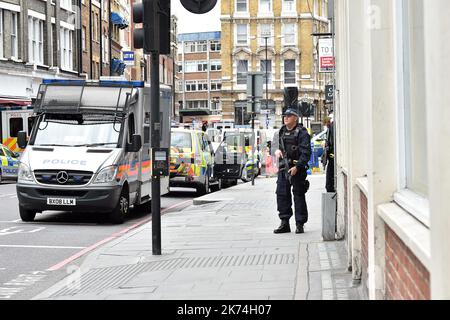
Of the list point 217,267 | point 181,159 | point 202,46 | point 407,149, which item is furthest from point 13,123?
point 202,46

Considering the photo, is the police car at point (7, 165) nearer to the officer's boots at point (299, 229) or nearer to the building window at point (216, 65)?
the officer's boots at point (299, 229)

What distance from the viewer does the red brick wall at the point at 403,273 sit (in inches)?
156

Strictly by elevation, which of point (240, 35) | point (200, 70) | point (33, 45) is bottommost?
point (33, 45)

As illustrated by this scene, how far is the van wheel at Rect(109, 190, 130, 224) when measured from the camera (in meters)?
15.6

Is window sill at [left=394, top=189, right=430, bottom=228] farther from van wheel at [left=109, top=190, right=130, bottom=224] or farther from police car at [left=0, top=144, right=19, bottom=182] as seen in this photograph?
police car at [left=0, top=144, right=19, bottom=182]

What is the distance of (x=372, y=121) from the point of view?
5.68 m

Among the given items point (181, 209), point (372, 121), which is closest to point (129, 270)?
point (372, 121)

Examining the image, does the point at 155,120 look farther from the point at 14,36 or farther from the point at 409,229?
the point at 14,36

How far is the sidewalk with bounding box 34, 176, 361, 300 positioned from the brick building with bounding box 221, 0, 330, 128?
71.9m

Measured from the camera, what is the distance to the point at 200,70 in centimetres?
11869

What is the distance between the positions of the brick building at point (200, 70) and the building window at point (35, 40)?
6895cm

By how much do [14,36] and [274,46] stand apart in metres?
46.5

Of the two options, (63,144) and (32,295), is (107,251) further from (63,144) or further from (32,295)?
(63,144)

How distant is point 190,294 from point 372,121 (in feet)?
8.97
